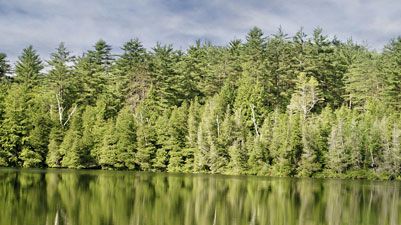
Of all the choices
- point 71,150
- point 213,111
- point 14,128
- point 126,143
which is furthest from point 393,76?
point 14,128

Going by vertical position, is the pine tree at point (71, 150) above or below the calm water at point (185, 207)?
above

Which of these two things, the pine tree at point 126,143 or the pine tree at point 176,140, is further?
the pine tree at point 126,143

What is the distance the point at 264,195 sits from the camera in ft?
128

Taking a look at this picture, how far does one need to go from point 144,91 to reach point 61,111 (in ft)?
47.0

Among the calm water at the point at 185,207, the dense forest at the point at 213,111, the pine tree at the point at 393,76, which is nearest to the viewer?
the calm water at the point at 185,207

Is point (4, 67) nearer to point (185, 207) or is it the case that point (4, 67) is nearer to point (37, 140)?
point (37, 140)

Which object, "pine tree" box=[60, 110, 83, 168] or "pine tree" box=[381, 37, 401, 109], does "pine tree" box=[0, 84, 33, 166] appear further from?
"pine tree" box=[381, 37, 401, 109]

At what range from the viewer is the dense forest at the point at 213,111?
6775cm

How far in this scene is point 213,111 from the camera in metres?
73.5

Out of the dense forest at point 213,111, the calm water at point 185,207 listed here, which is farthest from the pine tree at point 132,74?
the calm water at point 185,207

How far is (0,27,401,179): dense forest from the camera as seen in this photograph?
2667 inches

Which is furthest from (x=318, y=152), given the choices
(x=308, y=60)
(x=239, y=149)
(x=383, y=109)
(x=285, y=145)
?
(x=308, y=60)

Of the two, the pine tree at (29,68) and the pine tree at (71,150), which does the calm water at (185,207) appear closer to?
the pine tree at (71,150)

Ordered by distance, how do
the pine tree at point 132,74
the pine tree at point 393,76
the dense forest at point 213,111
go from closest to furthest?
the dense forest at point 213,111 < the pine tree at point 393,76 < the pine tree at point 132,74
